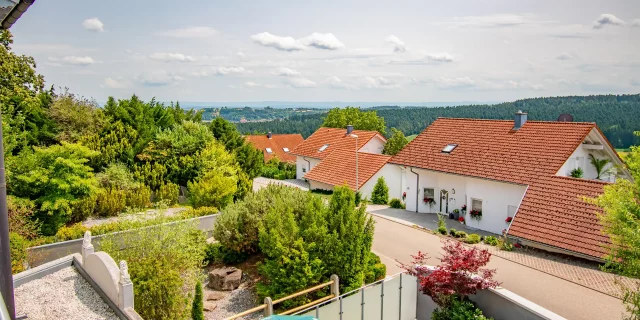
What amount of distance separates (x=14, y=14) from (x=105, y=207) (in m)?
19.8

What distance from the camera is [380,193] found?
96.6ft

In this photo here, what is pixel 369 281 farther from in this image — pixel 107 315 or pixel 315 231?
pixel 107 315

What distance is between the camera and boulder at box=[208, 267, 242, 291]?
16.2m

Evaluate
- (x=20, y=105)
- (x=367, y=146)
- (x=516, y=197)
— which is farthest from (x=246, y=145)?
(x=516, y=197)

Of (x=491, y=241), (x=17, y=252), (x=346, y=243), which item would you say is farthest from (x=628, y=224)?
(x=17, y=252)

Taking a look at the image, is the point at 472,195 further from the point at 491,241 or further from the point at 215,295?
the point at 215,295

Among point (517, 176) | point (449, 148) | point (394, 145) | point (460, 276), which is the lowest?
point (460, 276)

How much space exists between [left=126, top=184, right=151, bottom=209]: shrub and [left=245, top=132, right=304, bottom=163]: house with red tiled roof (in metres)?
34.7

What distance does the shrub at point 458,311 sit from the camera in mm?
12203

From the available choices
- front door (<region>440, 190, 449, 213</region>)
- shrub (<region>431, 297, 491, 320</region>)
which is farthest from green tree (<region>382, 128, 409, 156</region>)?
shrub (<region>431, 297, 491, 320</region>)

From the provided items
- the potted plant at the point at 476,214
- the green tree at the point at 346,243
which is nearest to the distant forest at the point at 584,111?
the potted plant at the point at 476,214

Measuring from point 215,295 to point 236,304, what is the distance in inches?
38.6

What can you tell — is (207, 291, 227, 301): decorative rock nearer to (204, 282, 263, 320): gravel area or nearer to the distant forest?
(204, 282, 263, 320): gravel area

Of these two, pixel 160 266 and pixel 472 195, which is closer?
pixel 160 266
